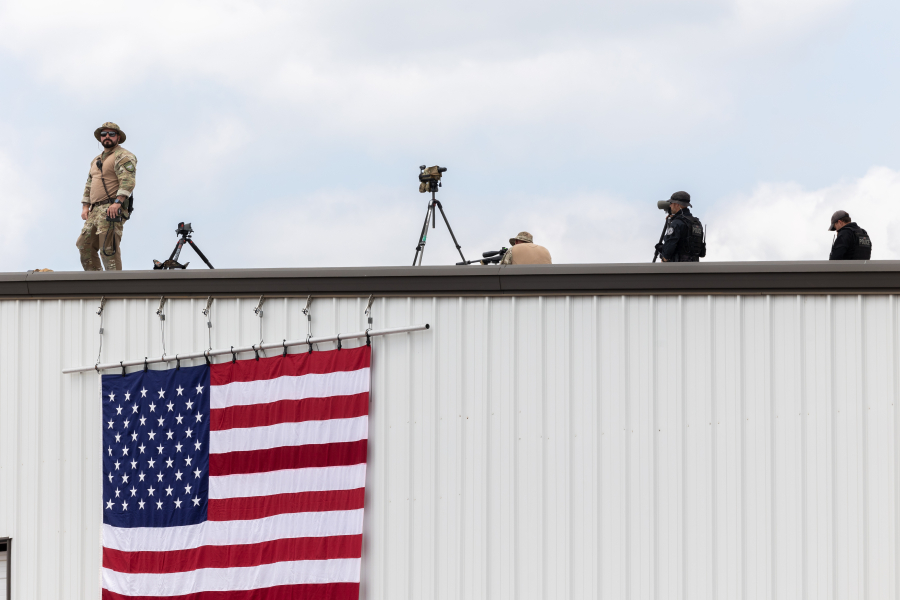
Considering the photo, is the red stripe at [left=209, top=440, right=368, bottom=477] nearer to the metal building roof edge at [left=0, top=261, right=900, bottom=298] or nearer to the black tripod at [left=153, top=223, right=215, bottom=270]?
the metal building roof edge at [left=0, top=261, right=900, bottom=298]

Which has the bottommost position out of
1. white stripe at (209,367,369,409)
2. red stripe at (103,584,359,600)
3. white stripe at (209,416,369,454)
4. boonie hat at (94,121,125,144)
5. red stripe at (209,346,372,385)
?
red stripe at (103,584,359,600)

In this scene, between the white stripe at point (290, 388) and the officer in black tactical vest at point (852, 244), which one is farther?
the officer in black tactical vest at point (852, 244)

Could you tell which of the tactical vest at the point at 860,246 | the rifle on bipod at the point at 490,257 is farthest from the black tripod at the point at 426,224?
the tactical vest at the point at 860,246

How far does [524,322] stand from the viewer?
8.45 meters

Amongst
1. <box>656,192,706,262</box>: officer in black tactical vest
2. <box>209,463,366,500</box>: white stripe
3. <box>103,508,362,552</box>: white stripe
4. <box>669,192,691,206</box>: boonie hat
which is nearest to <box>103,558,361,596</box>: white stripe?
<box>103,508,362,552</box>: white stripe

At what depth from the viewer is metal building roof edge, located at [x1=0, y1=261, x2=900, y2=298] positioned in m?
8.06

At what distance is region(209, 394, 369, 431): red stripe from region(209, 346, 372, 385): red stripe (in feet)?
0.91

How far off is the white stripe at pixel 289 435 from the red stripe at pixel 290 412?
45 mm

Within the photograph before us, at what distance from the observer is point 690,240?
9.95m

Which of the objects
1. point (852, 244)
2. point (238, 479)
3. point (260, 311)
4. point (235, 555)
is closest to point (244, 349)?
point (260, 311)

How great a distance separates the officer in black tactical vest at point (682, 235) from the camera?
985 centimetres

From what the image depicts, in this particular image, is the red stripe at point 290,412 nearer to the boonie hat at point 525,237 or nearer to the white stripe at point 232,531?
the white stripe at point 232,531

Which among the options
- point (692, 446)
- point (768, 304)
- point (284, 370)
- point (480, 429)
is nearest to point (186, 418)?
point (284, 370)

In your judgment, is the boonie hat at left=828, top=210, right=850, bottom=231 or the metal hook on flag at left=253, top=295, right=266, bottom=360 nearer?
the metal hook on flag at left=253, top=295, right=266, bottom=360
